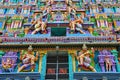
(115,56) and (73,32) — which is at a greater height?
(73,32)

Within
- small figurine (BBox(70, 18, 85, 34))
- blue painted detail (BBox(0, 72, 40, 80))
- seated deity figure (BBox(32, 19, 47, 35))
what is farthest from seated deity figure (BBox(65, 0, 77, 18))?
blue painted detail (BBox(0, 72, 40, 80))

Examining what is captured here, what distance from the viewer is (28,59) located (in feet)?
39.0

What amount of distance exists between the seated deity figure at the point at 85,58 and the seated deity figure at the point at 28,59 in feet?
5.46

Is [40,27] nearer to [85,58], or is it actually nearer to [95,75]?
[85,58]

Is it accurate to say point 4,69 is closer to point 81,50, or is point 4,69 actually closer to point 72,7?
point 81,50

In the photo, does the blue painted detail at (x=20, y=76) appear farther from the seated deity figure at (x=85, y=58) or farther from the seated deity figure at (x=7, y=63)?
the seated deity figure at (x=85, y=58)

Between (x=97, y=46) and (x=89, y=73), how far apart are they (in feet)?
→ 5.59

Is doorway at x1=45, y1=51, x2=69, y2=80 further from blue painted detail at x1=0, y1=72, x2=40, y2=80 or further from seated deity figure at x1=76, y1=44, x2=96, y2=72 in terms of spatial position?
seated deity figure at x1=76, y1=44, x2=96, y2=72

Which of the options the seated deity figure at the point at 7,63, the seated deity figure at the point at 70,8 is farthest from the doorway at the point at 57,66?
the seated deity figure at the point at 70,8

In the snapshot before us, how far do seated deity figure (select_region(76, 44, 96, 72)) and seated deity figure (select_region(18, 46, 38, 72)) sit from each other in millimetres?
1663

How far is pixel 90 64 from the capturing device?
1177 cm

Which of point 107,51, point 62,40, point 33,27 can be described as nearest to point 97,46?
point 107,51

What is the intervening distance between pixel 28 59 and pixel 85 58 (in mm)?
2093

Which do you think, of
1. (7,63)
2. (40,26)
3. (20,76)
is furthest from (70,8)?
(20,76)
